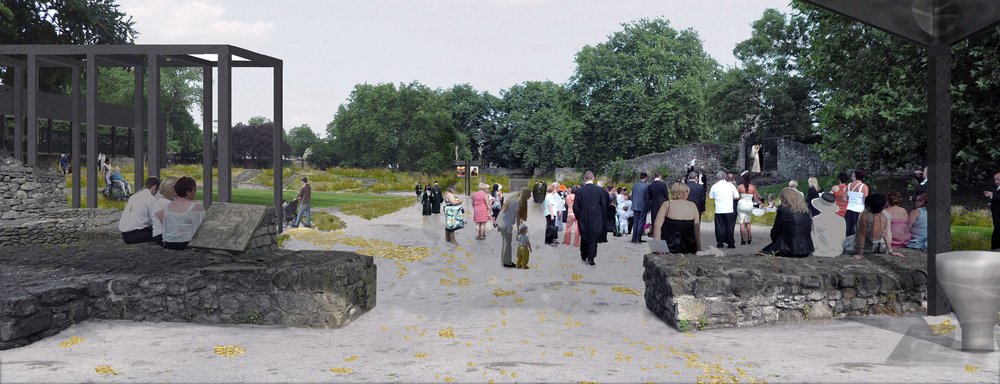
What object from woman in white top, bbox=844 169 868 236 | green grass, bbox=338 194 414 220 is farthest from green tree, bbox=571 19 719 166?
woman in white top, bbox=844 169 868 236

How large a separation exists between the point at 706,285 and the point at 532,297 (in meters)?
3.10

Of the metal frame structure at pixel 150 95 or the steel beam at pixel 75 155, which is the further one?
the steel beam at pixel 75 155

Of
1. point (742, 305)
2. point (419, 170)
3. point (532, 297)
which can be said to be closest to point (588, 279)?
point (532, 297)

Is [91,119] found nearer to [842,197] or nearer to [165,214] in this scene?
[165,214]

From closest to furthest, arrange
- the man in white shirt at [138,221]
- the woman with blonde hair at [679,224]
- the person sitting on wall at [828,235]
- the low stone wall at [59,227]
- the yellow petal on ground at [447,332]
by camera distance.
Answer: the yellow petal on ground at [447,332] < the person sitting on wall at [828,235] < the woman with blonde hair at [679,224] < the man in white shirt at [138,221] < the low stone wall at [59,227]

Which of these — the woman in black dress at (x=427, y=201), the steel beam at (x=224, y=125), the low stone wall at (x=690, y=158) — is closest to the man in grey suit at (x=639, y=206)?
the steel beam at (x=224, y=125)

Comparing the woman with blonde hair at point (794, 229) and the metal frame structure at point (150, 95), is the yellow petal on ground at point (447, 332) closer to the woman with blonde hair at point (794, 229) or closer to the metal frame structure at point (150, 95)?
the woman with blonde hair at point (794, 229)

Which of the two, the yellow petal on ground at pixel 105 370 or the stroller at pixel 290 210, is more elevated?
the stroller at pixel 290 210

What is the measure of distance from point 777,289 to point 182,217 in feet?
25.2

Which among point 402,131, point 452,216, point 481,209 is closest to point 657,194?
point 481,209

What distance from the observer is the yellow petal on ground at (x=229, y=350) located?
269 inches

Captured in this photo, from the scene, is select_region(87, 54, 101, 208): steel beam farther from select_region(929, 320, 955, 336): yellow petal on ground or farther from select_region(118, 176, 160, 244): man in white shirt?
select_region(929, 320, 955, 336): yellow petal on ground

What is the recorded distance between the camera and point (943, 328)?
787 cm

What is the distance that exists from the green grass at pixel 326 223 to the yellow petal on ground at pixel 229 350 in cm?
1462
